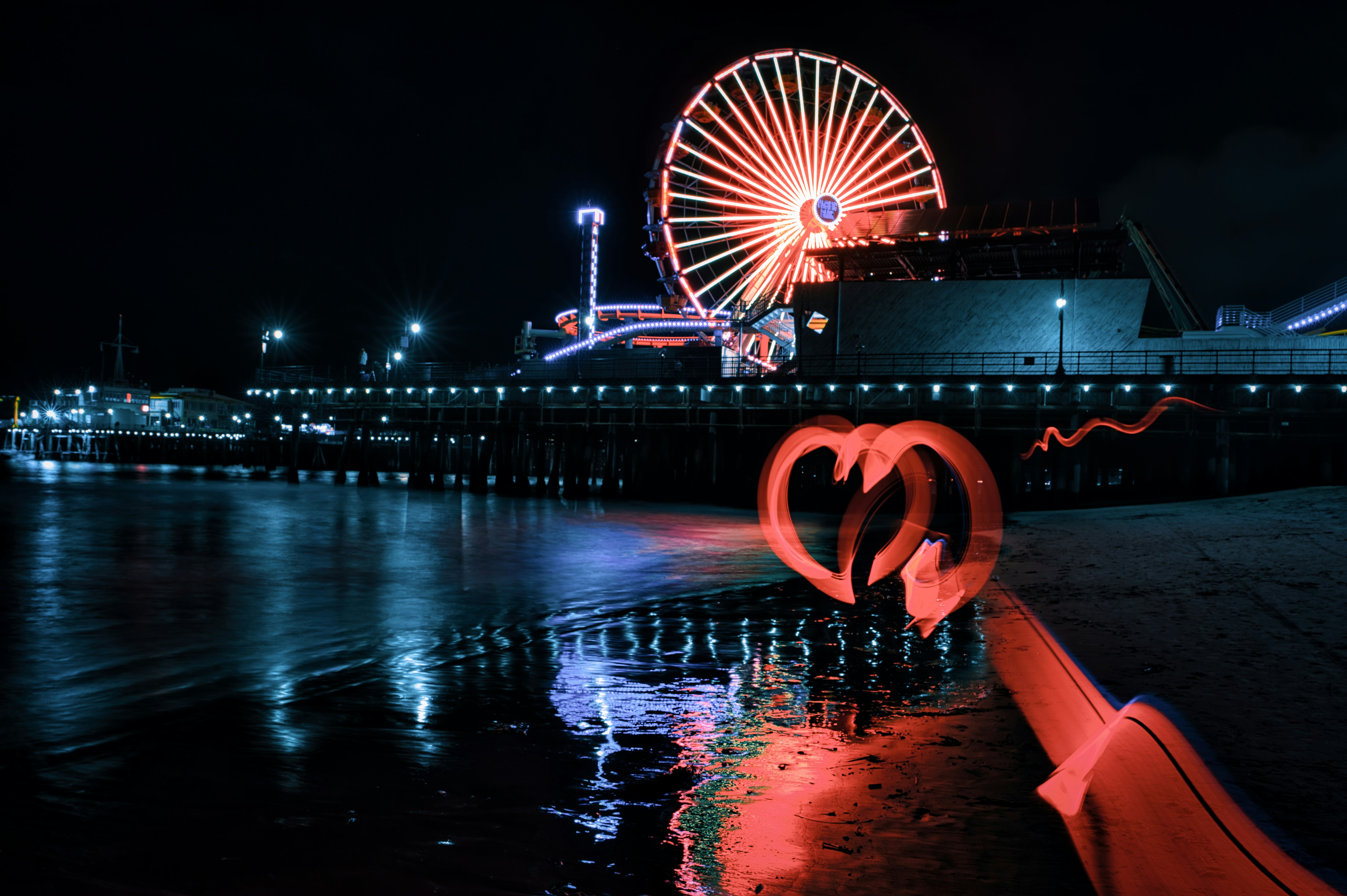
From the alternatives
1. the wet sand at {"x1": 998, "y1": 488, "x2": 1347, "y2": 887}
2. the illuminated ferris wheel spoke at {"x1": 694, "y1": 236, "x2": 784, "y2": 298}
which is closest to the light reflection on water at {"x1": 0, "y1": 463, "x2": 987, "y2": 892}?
the wet sand at {"x1": 998, "y1": 488, "x2": 1347, "y2": 887}

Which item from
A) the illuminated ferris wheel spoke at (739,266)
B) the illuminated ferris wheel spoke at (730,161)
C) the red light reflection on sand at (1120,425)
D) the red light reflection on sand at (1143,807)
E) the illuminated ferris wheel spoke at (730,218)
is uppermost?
the illuminated ferris wheel spoke at (730,161)

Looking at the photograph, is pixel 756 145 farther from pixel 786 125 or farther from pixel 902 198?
pixel 902 198

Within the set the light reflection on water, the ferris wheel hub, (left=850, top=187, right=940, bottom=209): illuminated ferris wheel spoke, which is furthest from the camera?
(left=850, top=187, right=940, bottom=209): illuminated ferris wheel spoke

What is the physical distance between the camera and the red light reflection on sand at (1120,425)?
34.8 metres

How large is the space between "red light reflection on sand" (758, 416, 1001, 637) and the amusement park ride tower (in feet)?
52.2

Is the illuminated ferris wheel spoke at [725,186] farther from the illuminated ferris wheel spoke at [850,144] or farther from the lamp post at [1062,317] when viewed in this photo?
the lamp post at [1062,317]

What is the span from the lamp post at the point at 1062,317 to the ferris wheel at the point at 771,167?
1707 centimetres

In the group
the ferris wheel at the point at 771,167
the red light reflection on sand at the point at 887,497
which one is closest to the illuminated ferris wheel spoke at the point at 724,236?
the ferris wheel at the point at 771,167

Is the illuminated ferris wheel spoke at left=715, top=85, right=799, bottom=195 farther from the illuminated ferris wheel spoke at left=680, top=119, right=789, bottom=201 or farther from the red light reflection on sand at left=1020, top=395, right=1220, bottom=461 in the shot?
the red light reflection on sand at left=1020, top=395, right=1220, bottom=461

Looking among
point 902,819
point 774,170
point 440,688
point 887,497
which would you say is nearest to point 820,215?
point 774,170

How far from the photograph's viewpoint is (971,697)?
9.16m

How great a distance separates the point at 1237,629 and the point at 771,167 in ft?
170

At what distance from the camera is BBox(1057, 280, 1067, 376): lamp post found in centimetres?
3906

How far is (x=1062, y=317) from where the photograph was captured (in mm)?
38219
